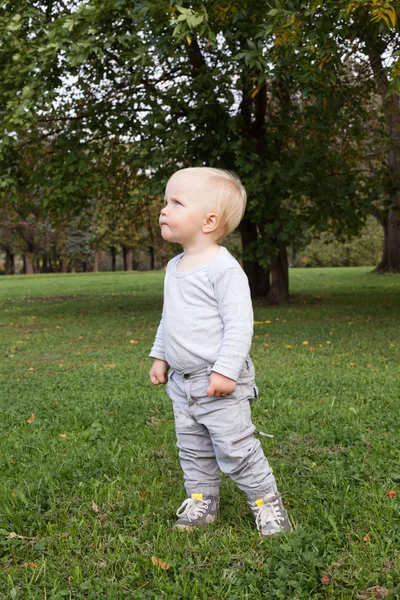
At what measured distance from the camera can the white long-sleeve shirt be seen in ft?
9.02

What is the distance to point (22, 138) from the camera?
1565 cm

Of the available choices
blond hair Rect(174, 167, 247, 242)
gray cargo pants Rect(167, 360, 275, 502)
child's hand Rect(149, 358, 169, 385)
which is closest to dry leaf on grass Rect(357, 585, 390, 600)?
gray cargo pants Rect(167, 360, 275, 502)

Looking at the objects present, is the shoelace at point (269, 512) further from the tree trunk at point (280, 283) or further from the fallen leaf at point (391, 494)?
the tree trunk at point (280, 283)

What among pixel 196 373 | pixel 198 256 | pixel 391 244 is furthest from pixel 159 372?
pixel 391 244

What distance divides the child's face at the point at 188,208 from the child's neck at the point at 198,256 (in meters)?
0.07

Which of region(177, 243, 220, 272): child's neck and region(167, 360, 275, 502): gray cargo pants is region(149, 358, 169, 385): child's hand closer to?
region(167, 360, 275, 502): gray cargo pants

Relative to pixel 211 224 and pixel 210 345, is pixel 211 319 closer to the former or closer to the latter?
pixel 210 345

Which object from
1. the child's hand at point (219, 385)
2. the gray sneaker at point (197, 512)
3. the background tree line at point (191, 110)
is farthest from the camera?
the background tree line at point (191, 110)

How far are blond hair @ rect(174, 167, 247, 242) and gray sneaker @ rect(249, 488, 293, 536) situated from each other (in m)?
1.28

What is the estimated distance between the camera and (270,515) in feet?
9.33

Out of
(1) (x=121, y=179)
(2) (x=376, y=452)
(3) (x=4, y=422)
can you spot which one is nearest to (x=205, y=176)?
(2) (x=376, y=452)

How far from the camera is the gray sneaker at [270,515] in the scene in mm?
2818

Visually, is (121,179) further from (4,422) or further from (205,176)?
(205,176)

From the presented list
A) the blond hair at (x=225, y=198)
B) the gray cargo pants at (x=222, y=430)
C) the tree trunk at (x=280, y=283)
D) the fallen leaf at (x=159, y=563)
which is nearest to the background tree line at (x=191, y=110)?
the tree trunk at (x=280, y=283)
